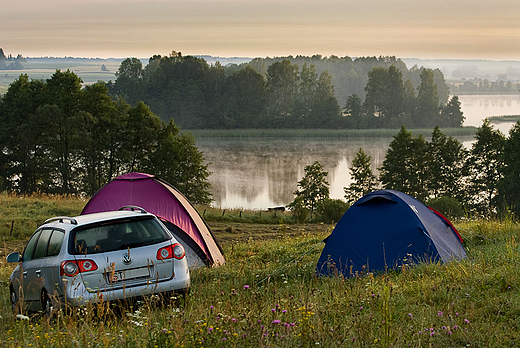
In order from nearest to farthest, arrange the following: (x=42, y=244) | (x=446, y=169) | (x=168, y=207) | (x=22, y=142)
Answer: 1. (x=42, y=244)
2. (x=168, y=207)
3. (x=22, y=142)
4. (x=446, y=169)

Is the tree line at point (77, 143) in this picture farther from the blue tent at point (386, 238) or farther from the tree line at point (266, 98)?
the tree line at point (266, 98)

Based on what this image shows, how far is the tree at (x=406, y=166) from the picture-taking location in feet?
169

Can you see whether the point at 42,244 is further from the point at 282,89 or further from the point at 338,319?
the point at 282,89

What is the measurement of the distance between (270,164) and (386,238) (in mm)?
67095

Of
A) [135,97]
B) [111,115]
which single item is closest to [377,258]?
[111,115]

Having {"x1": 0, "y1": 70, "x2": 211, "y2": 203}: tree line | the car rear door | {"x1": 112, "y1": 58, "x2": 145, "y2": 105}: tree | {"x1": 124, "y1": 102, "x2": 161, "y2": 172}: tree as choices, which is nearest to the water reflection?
{"x1": 0, "y1": 70, "x2": 211, "y2": 203}: tree line

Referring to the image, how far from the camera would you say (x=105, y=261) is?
6688 millimetres

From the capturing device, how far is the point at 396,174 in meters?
52.6

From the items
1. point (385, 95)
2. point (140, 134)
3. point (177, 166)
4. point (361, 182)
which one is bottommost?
point (361, 182)

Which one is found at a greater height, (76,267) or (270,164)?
(76,267)

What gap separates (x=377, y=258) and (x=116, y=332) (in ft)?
17.7

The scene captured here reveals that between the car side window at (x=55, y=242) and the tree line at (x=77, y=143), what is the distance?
147 ft

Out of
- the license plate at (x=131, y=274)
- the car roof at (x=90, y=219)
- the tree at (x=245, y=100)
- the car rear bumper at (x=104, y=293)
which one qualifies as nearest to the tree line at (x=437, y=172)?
the car roof at (x=90, y=219)

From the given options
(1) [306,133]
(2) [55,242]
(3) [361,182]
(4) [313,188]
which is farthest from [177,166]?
(1) [306,133]
